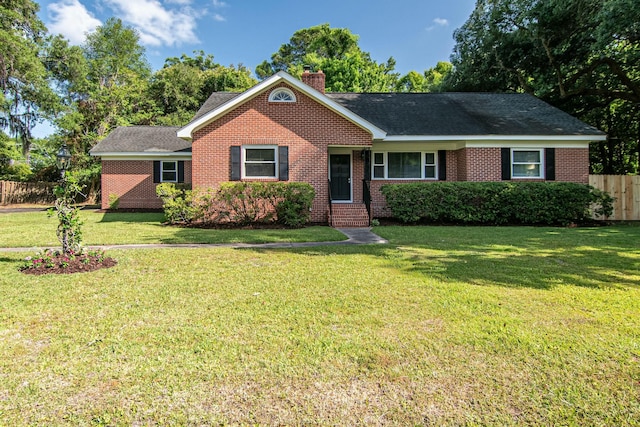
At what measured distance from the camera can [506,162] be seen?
47.3 ft

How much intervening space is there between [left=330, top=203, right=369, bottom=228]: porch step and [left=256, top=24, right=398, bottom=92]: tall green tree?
1944 cm

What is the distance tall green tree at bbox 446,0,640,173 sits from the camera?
1567cm

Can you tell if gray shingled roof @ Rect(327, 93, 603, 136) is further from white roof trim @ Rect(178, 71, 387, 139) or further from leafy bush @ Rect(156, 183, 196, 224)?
leafy bush @ Rect(156, 183, 196, 224)

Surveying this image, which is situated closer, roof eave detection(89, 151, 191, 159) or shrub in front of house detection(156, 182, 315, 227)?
shrub in front of house detection(156, 182, 315, 227)

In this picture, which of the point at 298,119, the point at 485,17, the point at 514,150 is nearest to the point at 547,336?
the point at 298,119

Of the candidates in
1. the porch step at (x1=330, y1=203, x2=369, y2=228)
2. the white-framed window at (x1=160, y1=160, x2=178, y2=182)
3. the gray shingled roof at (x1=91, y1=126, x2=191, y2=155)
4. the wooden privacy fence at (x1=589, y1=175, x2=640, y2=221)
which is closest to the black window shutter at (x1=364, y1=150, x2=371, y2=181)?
the porch step at (x1=330, y1=203, x2=369, y2=228)

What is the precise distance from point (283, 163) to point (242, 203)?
2207mm

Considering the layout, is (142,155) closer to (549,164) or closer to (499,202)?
(499,202)

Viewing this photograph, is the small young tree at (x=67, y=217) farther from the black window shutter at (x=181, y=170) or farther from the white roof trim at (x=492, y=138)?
the black window shutter at (x=181, y=170)

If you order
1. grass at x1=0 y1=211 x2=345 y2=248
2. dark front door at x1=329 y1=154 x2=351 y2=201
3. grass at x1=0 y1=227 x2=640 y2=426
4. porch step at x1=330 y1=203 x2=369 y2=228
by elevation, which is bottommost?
grass at x1=0 y1=227 x2=640 y2=426

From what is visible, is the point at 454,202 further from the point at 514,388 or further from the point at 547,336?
the point at 514,388

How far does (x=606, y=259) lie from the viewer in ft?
21.0

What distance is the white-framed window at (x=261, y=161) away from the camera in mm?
13383

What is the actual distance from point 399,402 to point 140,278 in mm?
4213
